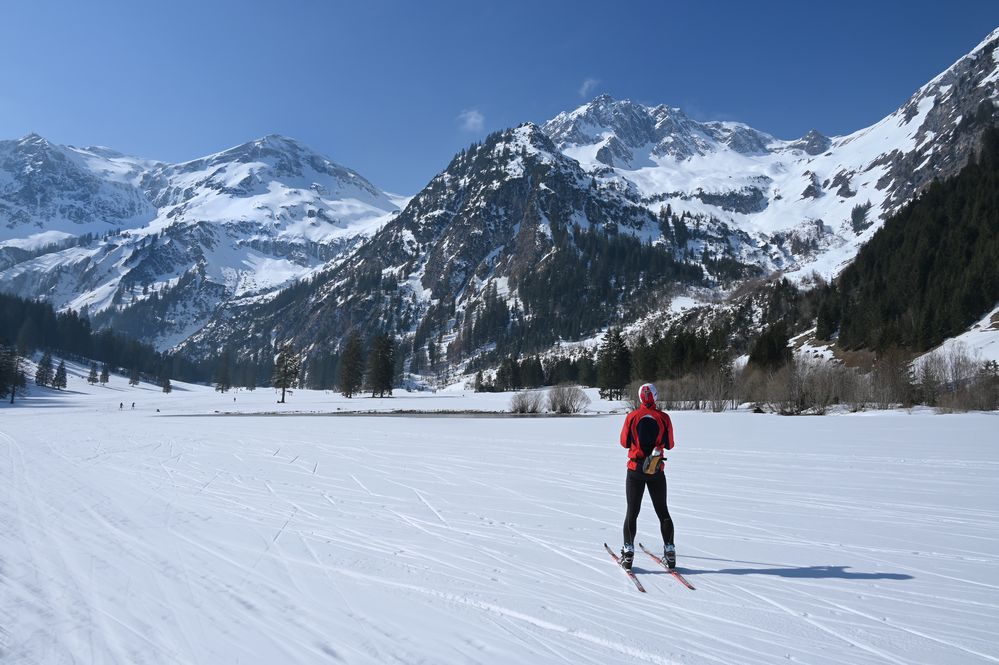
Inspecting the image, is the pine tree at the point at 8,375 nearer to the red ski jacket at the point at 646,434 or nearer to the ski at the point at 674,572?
the ski at the point at 674,572

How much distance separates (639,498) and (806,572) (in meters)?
2.23

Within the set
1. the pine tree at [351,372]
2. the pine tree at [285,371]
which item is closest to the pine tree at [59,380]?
the pine tree at [285,371]

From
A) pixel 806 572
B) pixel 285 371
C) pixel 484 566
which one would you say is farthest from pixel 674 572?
pixel 285 371

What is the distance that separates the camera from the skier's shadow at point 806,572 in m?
6.25

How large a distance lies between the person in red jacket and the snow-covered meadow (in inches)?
17.3

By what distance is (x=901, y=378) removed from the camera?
39719 mm

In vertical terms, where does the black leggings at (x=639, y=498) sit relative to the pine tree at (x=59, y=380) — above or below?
above

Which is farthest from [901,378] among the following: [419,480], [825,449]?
[419,480]

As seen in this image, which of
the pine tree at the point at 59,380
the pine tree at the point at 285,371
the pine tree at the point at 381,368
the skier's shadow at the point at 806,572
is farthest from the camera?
the pine tree at the point at 59,380

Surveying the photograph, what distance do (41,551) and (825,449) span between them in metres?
21.8

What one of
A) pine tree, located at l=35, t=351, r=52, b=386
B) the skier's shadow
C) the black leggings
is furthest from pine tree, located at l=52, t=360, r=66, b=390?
the skier's shadow

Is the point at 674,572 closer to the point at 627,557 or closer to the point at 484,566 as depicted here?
the point at 627,557

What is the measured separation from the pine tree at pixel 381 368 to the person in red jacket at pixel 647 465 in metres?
73.2

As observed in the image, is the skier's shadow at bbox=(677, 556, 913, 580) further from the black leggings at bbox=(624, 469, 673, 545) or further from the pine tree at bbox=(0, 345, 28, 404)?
the pine tree at bbox=(0, 345, 28, 404)
